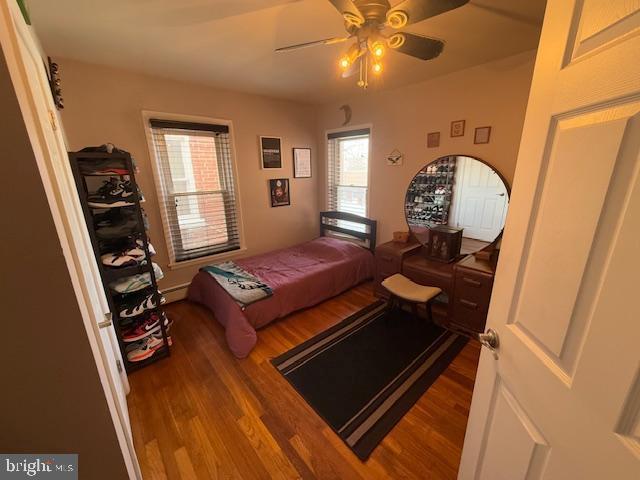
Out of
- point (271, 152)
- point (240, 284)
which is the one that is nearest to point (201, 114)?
point (271, 152)

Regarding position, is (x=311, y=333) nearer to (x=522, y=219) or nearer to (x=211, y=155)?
(x=522, y=219)

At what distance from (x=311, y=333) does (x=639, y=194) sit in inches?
90.2

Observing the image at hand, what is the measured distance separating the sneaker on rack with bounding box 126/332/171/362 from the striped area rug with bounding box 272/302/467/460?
96 centimetres

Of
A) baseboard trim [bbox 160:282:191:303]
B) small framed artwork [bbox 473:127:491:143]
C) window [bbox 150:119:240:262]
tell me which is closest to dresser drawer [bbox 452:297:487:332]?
small framed artwork [bbox 473:127:491:143]

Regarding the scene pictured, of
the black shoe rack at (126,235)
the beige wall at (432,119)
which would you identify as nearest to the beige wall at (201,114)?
Result: the beige wall at (432,119)

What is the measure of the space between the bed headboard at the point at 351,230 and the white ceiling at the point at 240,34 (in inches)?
68.2

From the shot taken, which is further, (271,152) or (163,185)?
(271,152)

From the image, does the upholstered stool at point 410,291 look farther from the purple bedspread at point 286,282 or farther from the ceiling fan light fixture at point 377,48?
the ceiling fan light fixture at point 377,48

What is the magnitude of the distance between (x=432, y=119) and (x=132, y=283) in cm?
317

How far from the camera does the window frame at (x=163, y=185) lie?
2561mm

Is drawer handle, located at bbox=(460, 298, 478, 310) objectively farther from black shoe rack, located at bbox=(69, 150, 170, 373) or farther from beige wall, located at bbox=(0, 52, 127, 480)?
black shoe rack, located at bbox=(69, 150, 170, 373)

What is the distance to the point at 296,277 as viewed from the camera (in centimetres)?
271

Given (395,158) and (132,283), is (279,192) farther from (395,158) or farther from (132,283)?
(132,283)

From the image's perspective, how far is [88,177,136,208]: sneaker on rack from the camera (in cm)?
169
